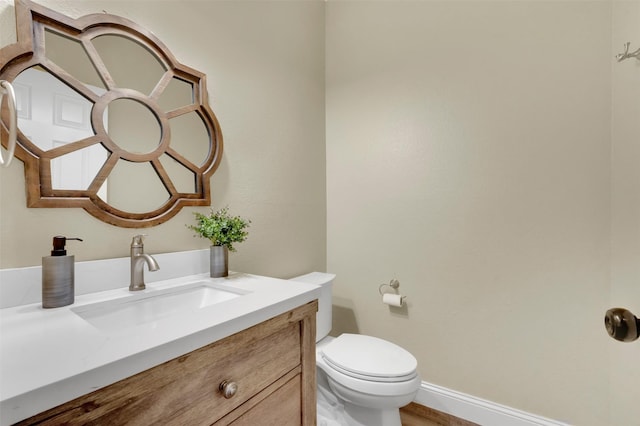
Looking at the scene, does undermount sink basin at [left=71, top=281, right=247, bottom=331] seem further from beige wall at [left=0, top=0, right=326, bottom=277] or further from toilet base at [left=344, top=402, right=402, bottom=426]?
toilet base at [left=344, top=402, right=402, bottom=426]

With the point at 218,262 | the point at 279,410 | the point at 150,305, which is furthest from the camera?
the point at 218,262

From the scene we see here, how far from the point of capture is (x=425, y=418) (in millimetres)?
1695

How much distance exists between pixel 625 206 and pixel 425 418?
58.4 inches

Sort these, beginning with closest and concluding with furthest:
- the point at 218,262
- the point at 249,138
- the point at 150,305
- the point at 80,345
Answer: the point at 80,345
the point at 150,305
the point at 218,262
the point at 249,138

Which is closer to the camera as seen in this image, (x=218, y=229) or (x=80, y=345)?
(x=80, y=345)

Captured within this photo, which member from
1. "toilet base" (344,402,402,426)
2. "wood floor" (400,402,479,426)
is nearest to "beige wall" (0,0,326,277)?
"toilet base" (344,402,402,426)

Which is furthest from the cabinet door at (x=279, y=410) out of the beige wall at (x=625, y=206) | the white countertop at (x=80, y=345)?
the beige wall at (x=625, y=206)

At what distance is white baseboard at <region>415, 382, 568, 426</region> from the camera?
150 cm

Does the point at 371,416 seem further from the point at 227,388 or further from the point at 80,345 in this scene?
the point at 80,345

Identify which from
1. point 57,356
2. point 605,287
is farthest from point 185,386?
point 605,287

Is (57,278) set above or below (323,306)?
above

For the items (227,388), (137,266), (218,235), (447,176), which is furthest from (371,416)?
(447,176)

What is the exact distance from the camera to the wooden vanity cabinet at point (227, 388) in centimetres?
52

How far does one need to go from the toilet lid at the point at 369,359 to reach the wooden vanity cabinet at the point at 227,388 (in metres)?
0.37
